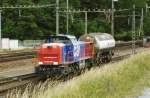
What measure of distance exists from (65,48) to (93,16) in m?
95.4

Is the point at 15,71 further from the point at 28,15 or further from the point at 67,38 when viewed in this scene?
the point at 28,15

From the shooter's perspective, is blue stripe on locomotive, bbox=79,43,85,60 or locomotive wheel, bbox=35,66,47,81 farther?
blue stripe on locomotive, bbox=79,43,85,60

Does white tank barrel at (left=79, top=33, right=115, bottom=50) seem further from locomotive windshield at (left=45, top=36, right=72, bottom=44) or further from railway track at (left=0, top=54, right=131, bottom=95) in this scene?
railway track at (left=0, top=54, right=131, bottom=95)

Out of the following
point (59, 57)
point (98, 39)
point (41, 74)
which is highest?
point (98, 39)

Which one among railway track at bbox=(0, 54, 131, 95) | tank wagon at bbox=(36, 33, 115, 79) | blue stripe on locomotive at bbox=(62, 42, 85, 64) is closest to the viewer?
railway track at bbox=(0, 54, 131, 95)

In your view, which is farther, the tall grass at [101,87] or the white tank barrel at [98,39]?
the white tank barrel at [98,39]

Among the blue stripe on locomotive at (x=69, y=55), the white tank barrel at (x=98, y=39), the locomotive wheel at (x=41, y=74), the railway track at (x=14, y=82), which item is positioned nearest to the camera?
the railway track at (x=14, y=82)

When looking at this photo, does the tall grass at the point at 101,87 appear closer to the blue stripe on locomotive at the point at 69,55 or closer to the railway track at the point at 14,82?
the railway track at the point at 14,82

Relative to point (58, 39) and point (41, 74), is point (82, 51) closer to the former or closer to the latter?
point (58, 39)

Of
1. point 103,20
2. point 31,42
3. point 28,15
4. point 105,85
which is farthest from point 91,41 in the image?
point 103,20

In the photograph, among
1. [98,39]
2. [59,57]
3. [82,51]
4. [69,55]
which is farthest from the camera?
[98,39]

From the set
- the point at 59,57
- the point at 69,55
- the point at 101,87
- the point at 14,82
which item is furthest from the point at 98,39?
the point at 101,87

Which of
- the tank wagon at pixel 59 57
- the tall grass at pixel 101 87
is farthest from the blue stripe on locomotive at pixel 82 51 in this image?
the tall grass at pixel 101 87

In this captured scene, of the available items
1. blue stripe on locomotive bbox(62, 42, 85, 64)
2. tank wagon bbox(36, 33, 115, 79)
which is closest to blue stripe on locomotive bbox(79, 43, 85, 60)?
tank wagon bbox(36, 33, 115, 79)
